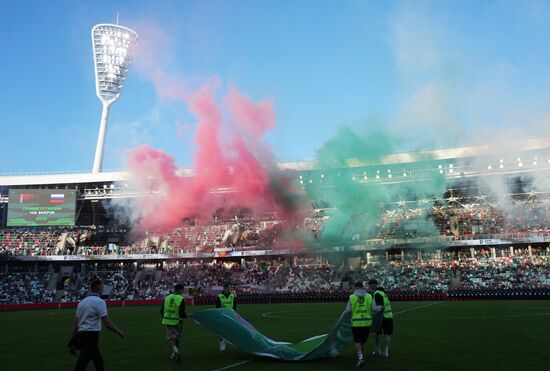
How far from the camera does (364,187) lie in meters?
55.7

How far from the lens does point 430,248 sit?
5681 cm

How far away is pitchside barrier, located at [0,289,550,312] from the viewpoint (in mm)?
41469

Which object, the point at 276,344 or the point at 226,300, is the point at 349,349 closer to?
the point at 276,344

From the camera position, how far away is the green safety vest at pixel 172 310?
42.4 ft

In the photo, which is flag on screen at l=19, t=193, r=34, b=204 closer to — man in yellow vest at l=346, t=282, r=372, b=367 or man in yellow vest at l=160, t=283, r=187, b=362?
man in yellow vest at l=160, t=283, r=187, b=362

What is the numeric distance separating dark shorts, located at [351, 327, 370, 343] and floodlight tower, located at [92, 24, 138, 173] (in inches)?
3027

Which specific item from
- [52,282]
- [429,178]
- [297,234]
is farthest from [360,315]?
[52,282]

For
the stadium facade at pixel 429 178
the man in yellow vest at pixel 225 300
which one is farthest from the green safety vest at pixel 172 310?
the stadium facade at pixel 429 178

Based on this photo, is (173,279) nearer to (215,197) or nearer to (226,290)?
(215,197)

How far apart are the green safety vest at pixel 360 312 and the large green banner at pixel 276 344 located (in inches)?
7.6

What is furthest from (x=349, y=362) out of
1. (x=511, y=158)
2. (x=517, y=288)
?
(x=511, y=158)

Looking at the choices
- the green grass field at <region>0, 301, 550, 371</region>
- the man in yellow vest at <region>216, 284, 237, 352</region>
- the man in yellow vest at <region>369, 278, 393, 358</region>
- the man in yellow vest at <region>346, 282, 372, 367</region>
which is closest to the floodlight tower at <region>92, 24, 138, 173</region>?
the green grass field at <region>0, 301, 550, 371</region>

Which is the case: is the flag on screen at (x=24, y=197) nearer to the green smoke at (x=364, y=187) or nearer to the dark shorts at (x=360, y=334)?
the green smoke at (x=364, y=187)

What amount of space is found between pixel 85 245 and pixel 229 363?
65.1m
